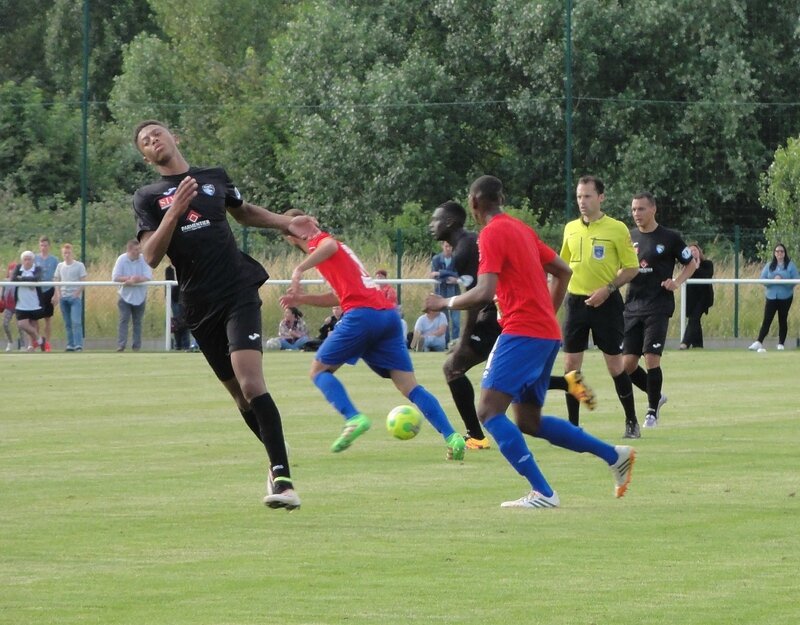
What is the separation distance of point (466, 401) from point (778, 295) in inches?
711

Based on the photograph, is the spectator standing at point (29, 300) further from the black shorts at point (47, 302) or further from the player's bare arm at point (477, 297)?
the player's bare arm at point (477, 297)

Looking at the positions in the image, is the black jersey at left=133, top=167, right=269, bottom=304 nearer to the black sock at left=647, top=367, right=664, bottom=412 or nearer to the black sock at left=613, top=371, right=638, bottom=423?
the black sock at left=613, top=371, right=638, bottom=423

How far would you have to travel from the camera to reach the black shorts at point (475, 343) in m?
12.8

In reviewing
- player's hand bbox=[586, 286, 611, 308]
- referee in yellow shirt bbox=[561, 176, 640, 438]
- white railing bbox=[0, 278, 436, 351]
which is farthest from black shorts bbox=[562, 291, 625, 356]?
white railing bbox=[0, 278, 436, 351]

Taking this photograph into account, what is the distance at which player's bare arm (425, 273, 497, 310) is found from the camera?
923cm

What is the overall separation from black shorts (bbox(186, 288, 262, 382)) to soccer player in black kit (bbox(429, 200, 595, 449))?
3446 mm

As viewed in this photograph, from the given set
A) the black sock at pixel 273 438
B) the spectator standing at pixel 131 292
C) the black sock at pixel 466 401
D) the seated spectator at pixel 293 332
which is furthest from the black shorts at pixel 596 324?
the seated spectator at pixel 293 332

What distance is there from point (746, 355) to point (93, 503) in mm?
19218

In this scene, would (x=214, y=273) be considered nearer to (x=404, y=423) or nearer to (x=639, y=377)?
(x=404, y=423)

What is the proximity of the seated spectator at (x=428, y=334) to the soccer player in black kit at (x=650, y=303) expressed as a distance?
14497 millimetres

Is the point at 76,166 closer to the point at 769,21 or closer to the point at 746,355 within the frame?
the point at 769,21

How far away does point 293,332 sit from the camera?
100 feet

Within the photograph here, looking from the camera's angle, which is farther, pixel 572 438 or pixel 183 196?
pixel 572 438

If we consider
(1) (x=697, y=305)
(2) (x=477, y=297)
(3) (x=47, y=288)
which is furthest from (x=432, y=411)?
(3) (x=47, y=288)
